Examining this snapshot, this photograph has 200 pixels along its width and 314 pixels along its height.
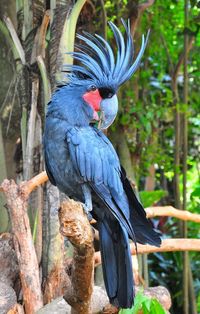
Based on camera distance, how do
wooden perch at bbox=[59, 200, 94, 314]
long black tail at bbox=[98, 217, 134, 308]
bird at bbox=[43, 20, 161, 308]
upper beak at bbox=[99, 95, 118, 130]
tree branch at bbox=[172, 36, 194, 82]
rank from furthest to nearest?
tree branch at bbox=[172, 36, 194, 82]
upper beak at bbox=[99, 95, 118, 130]
bird at bbox=[43, 20, 161, 308]
long black tail at bbox=[98, 217, 134, 308]
wooden perch at bbox=[59, 200, 94, 314]

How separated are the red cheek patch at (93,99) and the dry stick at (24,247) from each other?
2.30ft

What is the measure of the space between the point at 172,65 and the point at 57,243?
2.04 m

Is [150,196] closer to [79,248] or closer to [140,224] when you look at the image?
[140,224]

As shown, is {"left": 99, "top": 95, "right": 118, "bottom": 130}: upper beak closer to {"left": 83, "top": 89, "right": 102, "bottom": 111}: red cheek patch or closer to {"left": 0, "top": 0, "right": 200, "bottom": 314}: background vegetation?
{"left": 83, "top": 89, "right": 102, "bottom": 111}: red cheek patch

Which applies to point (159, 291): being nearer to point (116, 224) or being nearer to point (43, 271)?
point (43, 271)

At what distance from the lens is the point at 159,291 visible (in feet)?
9.16

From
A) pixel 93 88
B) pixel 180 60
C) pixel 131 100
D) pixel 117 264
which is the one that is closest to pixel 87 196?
pixel 117 264

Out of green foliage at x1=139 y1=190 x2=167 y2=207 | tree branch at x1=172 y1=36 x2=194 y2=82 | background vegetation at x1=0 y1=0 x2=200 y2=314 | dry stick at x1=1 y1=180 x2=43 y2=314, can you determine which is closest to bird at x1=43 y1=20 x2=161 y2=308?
dry stick at x1=1 y1=180 x2=43 y2=314

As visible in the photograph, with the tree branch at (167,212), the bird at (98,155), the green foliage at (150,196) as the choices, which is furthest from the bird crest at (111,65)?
the green foliage at (150,196)

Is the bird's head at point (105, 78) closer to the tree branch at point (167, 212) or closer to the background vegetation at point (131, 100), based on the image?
the background vegetation at point (131, 100)

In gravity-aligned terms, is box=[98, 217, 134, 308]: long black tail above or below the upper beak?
below

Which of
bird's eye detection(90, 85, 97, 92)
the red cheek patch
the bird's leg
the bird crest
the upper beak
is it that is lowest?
the bird's leg

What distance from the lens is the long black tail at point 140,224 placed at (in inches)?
79.9

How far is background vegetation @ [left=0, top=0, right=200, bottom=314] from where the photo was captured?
3006 millimetres
